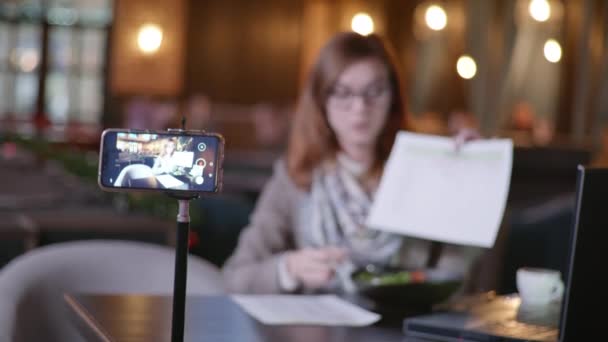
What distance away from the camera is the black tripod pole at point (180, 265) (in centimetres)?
99

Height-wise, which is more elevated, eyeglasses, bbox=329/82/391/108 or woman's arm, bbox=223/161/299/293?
eyeglasses, bbox=329/82/391/108

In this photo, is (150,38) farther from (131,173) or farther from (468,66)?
(131,173)

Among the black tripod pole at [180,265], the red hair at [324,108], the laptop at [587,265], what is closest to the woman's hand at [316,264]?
the red hair at [324,108]

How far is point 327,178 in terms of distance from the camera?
217 centimetres

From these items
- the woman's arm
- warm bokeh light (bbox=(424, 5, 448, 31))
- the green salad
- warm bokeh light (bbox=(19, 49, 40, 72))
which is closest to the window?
warm bokeh light (bbox=(19, 49, 40, 72))

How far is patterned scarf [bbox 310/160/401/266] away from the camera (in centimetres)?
208

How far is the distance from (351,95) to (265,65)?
11.8 metres

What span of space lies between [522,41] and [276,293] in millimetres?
10249

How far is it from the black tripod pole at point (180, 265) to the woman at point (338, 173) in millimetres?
945

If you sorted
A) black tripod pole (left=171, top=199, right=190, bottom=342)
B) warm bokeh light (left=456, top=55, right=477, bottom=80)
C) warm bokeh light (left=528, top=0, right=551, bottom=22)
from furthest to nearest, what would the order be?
warm bokeh light (left=456, top=55, right=477, bottom=80)
warm bokeh light (left=528, top=0, right=551, bottom=22)
black tripod pole (left=171, top=199, right=190, bottom=342)

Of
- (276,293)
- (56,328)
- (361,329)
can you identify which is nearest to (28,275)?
(56,328)

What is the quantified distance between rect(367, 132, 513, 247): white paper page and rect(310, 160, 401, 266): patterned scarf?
33 centimetres

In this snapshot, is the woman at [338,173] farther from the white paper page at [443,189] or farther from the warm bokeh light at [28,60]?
the warm bokeh light at [28,60]

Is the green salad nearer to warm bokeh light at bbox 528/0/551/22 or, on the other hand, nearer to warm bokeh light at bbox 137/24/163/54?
warm bokeh light at bbox 528/0/551/22
